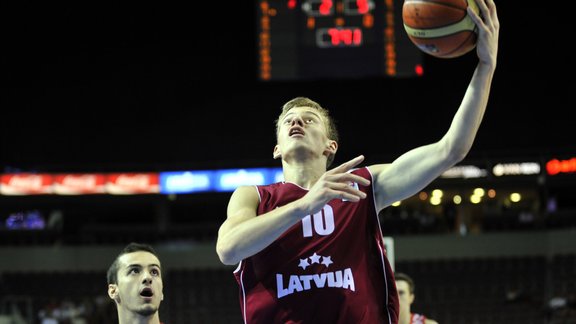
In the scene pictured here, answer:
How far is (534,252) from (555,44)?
5.75 metres

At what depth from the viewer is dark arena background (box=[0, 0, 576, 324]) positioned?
22.0 m

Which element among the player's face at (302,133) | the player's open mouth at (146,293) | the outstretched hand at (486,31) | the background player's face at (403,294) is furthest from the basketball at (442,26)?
the background player's face at (403,294)

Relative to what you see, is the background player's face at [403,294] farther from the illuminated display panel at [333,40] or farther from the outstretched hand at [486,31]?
the illuminated display panel at [333,40]

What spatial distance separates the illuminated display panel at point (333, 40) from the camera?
532 inches

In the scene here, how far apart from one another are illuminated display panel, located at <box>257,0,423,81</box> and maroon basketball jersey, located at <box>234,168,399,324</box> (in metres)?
10.5

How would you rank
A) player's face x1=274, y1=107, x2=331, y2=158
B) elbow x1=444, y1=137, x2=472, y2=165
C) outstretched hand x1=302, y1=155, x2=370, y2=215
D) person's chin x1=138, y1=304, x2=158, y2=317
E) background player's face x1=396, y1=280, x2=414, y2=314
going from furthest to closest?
1. background player's face x1=396, y1=280, x2=414, y2=314
2. person's chin x1=138, y1=304, x2=158, y2=317
3. player's face x1=274, y1=107, x2=331, y2=158
4. elbow x1=444, y1=137, x2=472, y2=165
5. outstretched hand x1=302, y1=155, x2=370, y2=215

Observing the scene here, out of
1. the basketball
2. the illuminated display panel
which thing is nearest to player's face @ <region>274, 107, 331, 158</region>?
the basketball

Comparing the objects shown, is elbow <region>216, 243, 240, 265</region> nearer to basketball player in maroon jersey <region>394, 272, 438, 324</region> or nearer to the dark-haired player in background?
the dark-haired player in background

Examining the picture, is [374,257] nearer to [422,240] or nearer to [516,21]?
[422,240]

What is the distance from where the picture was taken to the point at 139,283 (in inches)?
184

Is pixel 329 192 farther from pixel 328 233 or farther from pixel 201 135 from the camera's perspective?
pixel 201 135

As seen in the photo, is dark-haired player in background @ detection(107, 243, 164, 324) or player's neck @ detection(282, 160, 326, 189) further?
dark-haired player in background @ detection(107, 243, 164, 324)

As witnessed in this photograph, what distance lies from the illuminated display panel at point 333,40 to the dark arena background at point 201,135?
23.6ft

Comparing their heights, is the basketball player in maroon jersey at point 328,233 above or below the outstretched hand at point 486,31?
below
